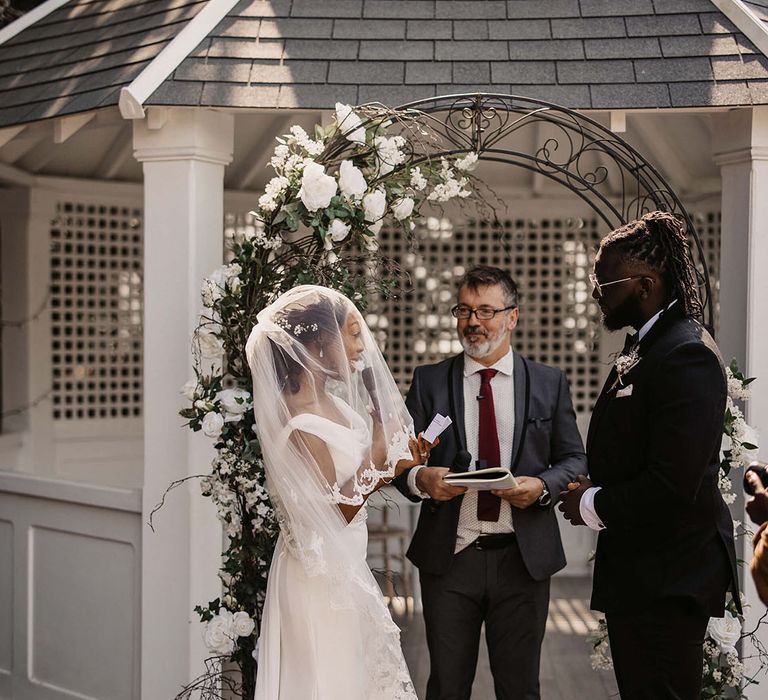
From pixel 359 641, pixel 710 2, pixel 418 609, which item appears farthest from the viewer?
pixel 418 609

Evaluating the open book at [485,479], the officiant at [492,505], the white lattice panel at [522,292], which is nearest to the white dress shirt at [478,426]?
the officiant at [492,505]

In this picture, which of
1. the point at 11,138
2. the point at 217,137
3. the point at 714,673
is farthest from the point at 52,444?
the point at 714,673

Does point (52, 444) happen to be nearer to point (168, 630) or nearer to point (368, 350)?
point (168, 630)

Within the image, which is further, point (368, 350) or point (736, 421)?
point (736, 421)

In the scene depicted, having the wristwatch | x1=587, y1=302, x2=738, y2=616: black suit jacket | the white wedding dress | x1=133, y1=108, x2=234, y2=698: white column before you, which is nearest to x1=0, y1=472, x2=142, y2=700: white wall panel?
x1=133, y1=108, x2=234, y2=698: white column

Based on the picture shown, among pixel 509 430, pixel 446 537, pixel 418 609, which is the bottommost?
pixel 418 609

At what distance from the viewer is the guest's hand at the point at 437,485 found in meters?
3.48

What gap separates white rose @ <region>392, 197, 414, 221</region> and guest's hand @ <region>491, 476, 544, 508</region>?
1.12 metres

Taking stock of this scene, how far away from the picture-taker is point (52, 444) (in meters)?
7.08

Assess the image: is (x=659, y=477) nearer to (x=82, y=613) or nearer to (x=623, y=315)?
(x=623, y=315)

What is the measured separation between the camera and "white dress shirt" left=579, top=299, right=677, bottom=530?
2973 mm

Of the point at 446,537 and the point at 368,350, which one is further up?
the point at 368,350

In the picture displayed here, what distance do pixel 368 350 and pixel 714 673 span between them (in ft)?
6.55

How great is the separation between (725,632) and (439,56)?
2.69m
